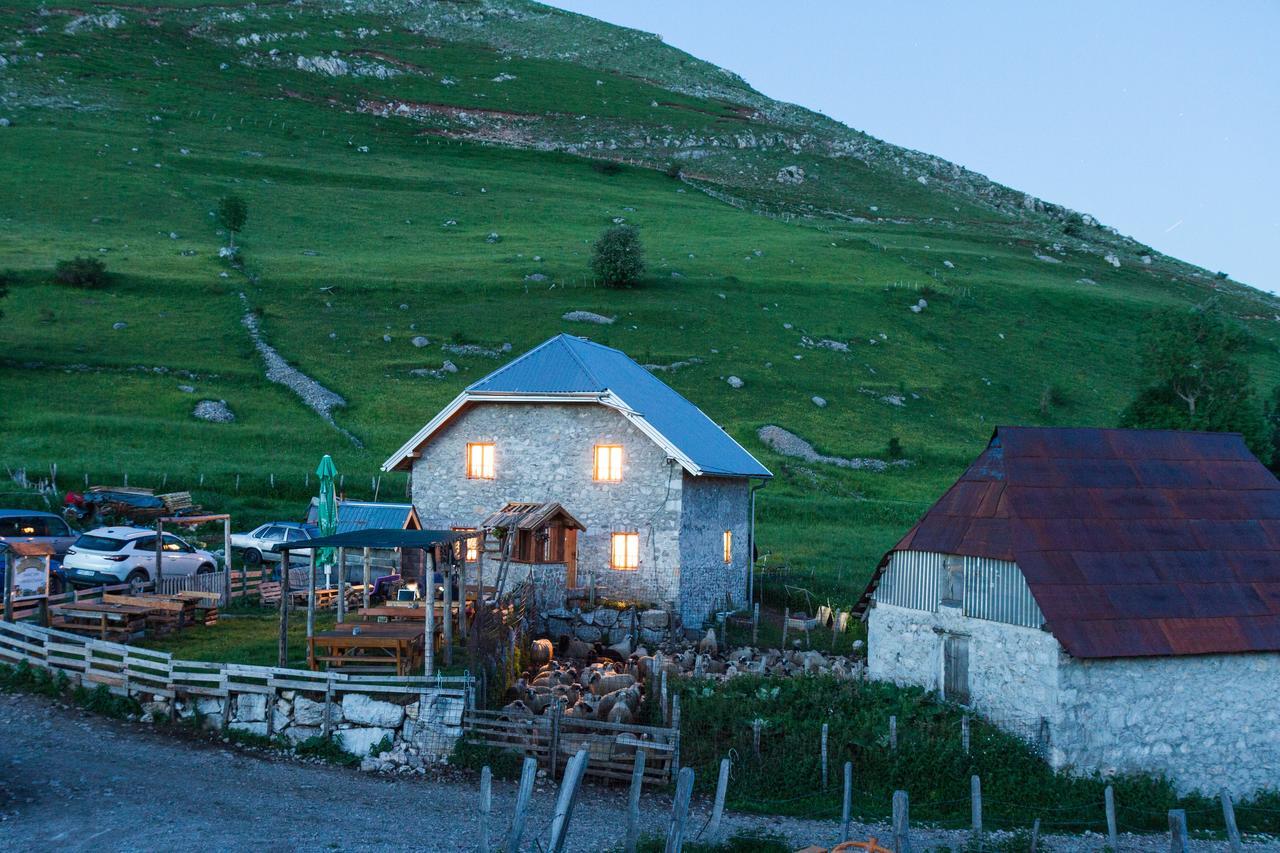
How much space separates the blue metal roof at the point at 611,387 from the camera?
106 ft

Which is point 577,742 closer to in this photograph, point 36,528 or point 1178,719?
point 1178,719

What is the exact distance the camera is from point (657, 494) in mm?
32031

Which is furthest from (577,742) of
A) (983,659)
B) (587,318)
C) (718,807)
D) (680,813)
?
(587,318)

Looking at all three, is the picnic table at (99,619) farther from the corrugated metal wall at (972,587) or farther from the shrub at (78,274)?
the shrub at (78,274)

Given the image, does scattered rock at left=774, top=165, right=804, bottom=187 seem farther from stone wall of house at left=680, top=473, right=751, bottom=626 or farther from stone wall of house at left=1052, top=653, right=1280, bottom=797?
stone wall of house at left=1052, top=653, right=1280, bottom=797

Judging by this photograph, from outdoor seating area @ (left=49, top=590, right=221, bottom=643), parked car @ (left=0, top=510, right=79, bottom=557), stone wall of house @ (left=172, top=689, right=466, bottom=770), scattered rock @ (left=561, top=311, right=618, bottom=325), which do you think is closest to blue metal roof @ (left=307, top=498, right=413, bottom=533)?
parked car @ (left=0, top=510, right=79, bottom=557)

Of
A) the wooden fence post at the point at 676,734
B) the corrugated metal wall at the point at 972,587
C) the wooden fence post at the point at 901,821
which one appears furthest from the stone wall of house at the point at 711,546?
the wooden fence post at the point at 901,821

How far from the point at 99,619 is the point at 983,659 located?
18.5 m

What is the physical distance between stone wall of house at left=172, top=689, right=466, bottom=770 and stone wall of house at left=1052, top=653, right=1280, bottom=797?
1090 centimetres

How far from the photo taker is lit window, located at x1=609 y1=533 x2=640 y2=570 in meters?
32.1

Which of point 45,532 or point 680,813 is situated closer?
point 680,813

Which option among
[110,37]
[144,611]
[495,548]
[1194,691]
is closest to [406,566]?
[495,548]

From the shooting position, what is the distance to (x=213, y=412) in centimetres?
5459

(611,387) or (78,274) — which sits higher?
(78,274)
